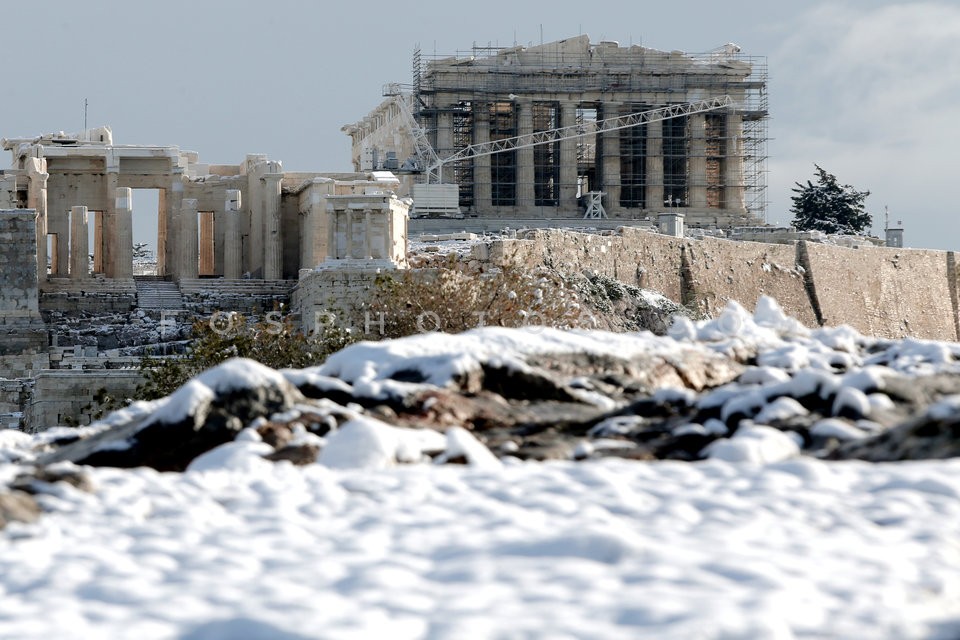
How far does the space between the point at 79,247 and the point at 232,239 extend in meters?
3.32

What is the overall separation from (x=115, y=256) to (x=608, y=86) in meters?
23.3

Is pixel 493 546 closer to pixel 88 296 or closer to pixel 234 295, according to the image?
pixel 234 295

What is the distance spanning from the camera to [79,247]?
32562 millimetres

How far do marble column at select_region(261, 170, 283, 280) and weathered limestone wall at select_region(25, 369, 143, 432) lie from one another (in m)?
10.7

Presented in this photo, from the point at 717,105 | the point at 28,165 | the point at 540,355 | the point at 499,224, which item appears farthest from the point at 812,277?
the point at 540,355

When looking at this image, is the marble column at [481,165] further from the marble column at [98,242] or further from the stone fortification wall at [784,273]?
the marble column at [98,242]

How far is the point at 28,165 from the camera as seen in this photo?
110ft

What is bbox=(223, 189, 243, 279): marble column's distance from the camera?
34000mm

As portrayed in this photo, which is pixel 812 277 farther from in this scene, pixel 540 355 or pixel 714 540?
pixel 714 540

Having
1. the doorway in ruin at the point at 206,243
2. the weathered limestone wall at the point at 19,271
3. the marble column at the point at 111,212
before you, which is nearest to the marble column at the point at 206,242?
the doorway in ruin at the point at 206,243

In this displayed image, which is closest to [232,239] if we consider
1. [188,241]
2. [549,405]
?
[188,241]

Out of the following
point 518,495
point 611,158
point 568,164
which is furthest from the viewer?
point 611,158

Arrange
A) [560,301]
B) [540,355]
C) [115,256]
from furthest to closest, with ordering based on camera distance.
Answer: [115,256] < [560,301] < [540,355]

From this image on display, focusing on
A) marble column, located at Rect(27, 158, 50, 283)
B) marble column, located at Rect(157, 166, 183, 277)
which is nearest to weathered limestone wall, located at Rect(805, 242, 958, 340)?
marble column, located at Rect(157, 166, 183, 277)
